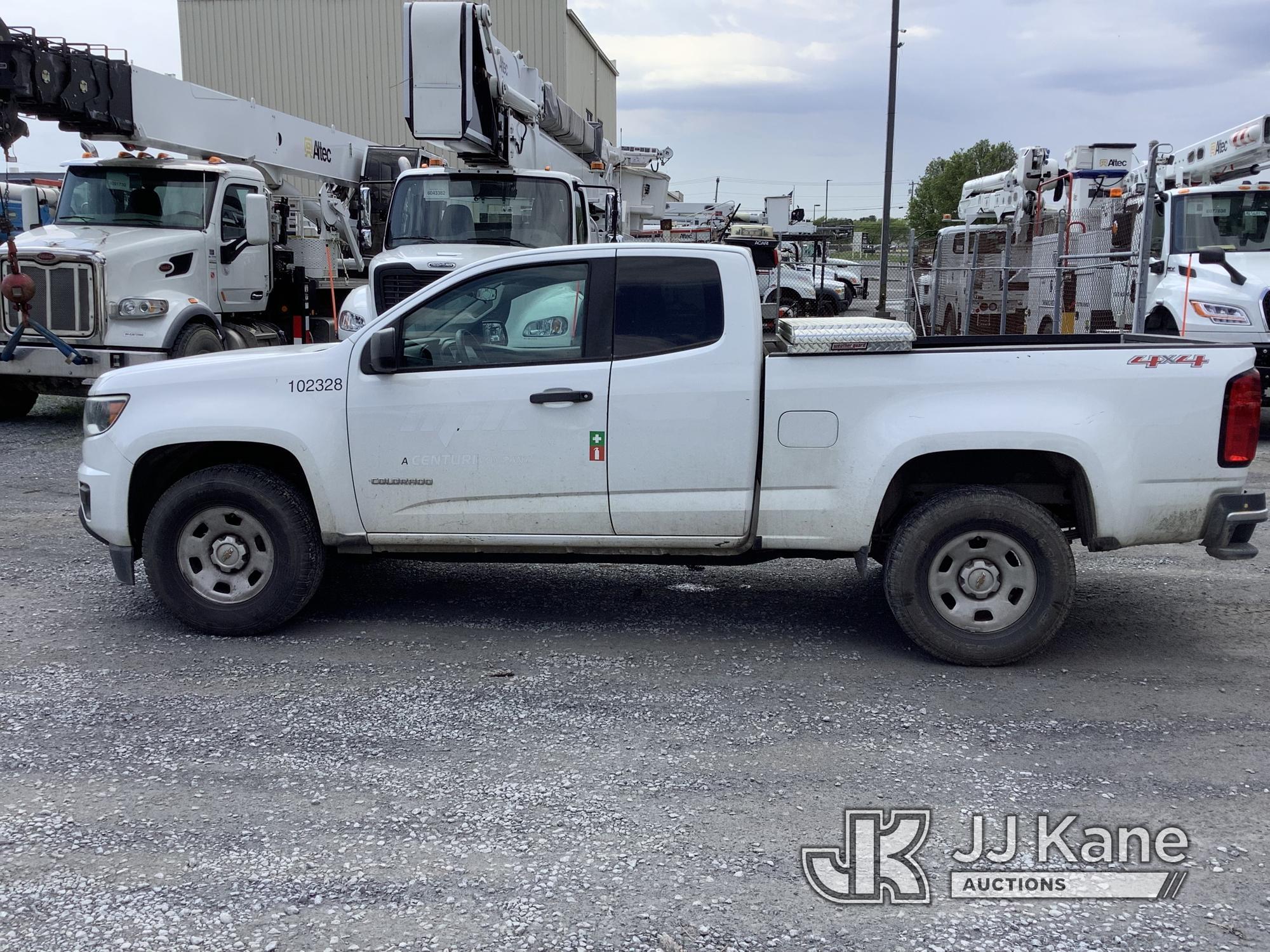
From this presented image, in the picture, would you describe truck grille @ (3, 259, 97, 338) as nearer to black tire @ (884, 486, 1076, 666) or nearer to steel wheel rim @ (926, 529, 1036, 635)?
black tire @ (884, 486, 1076, 666)

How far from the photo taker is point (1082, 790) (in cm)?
410

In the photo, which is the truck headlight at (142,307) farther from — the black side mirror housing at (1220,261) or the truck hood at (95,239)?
the black side mirror housing at (1220,261)

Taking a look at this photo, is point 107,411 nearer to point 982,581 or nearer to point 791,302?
point 982,581

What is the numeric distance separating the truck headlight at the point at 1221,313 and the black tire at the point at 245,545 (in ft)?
34.4

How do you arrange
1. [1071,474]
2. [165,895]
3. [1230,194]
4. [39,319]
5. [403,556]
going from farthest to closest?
[1230,194] < [39,319] < [403,556] < [1071,474] < [165,895]

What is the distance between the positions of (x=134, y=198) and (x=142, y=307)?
154 centimetres

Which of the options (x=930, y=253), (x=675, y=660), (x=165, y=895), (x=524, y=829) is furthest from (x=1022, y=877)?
(x=930, y=253)

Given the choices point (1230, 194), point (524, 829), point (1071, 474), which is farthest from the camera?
point (1230, 194)

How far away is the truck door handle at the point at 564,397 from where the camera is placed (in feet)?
17.7

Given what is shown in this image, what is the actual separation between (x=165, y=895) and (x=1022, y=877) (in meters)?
2.60

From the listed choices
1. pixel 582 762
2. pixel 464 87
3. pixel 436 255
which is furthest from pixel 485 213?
pixel 582 762

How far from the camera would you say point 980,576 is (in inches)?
210

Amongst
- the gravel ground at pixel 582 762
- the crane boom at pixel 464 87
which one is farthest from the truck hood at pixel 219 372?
the crane boom at pixel 464 87

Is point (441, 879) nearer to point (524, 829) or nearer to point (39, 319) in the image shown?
point (524, 829)
